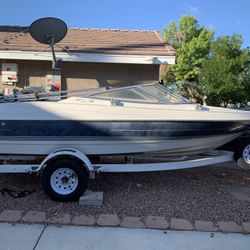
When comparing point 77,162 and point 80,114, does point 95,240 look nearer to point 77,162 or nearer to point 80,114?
point 77,162

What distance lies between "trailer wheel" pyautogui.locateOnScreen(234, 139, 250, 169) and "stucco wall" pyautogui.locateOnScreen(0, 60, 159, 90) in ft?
11.7

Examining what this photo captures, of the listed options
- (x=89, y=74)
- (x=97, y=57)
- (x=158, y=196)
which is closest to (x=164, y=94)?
(x=158, y=196)

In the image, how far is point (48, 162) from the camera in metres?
5.05

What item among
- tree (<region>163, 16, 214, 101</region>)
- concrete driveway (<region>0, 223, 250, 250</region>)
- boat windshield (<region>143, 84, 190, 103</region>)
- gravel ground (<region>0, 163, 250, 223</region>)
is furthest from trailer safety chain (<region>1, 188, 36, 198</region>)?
tree (<region>163, 16, 214, 101</region>)

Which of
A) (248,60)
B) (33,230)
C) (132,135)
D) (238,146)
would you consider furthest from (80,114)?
(248,60)

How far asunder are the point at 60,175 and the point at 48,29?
334 centimetres

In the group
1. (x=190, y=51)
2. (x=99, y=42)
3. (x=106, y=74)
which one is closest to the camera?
(x=106, y=74)

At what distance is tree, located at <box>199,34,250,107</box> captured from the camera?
21.7 m

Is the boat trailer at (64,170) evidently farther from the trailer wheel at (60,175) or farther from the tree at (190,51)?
the tree at (190,51)

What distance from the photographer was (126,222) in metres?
4.41

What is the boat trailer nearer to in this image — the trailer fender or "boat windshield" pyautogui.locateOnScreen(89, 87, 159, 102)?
the trailer fender

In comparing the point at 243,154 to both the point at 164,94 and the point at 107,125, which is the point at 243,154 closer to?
the point at 164,94

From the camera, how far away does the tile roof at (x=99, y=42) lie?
8.46 m

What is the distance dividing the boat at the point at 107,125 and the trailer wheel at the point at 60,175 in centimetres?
26
